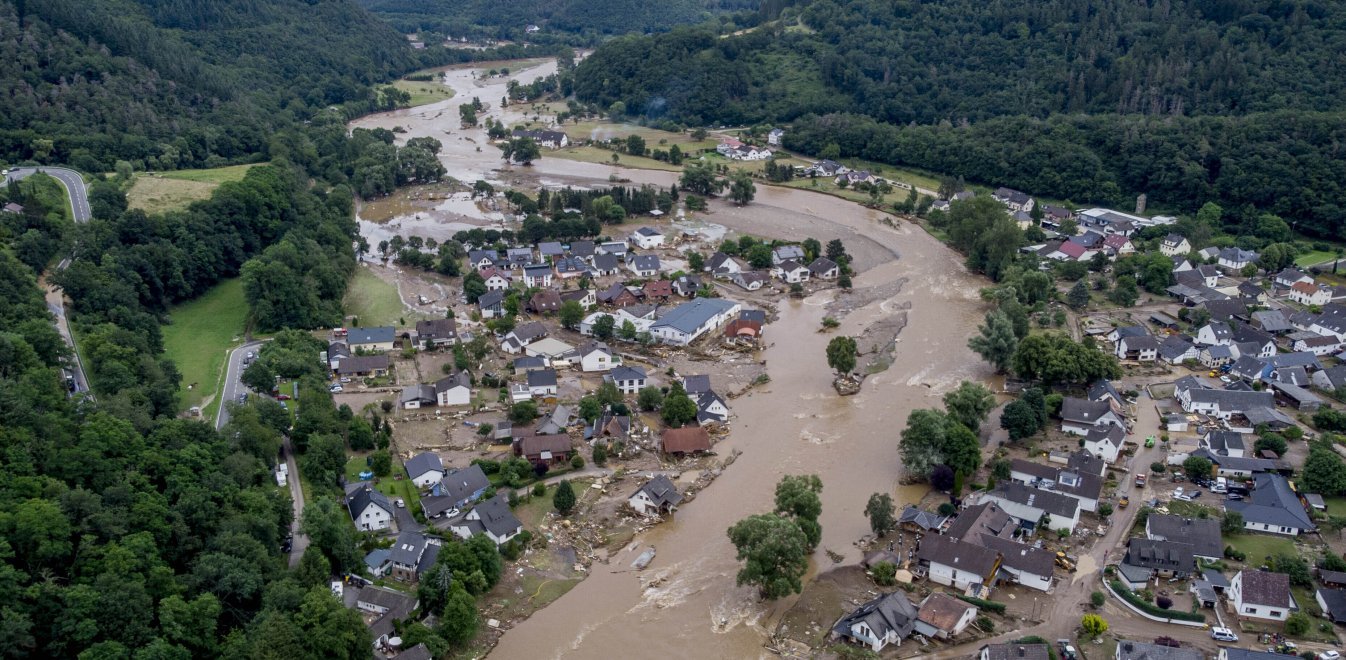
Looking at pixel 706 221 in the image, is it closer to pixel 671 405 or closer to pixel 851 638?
pixel 671 405

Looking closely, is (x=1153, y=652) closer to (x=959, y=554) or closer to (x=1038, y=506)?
(x=959, y=554)

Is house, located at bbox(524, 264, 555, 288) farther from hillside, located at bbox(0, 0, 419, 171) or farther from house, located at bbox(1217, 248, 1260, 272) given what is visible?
house, located at bbox(1217, 248, 1260, 272)

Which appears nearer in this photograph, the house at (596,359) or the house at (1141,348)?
the house at (596,359)

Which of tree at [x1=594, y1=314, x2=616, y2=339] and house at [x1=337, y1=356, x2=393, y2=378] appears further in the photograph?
tree at [x1=594, y1=314, x2=616, y2=339]

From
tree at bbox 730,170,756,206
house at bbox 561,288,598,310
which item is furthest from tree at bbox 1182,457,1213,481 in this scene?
tree at bbox 730,170,756,206

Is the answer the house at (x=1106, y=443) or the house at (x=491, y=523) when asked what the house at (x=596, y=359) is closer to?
the house at (x=491, y=523)

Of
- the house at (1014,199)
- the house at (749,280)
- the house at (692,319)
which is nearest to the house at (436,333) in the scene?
the house at (692,319)
